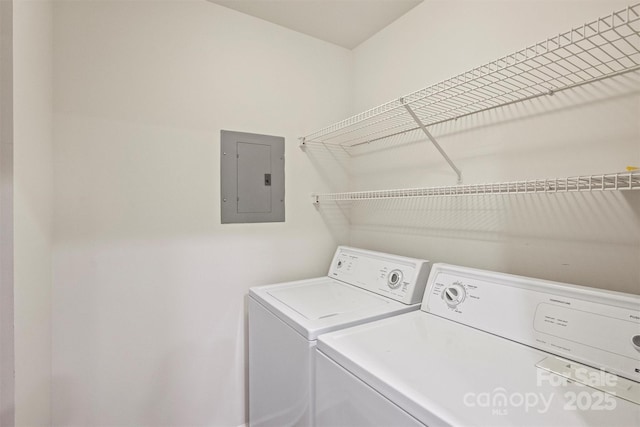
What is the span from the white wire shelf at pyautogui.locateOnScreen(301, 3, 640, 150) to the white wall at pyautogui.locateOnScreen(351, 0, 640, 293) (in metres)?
0.04

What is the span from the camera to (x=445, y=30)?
143 cm

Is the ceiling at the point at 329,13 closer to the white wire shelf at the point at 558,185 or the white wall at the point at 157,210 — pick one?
the white wall at the point at 157,210

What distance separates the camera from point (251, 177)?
168cm

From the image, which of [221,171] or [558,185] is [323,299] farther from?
[558,185]

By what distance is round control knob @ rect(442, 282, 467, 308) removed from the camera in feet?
3.72

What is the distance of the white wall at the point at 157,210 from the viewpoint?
1.28m

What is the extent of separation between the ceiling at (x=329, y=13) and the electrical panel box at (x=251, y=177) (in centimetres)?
69

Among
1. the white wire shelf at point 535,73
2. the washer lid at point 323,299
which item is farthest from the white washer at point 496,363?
the white wire shelf at point 535,73

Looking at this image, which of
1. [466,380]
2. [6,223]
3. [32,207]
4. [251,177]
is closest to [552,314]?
[466,380]

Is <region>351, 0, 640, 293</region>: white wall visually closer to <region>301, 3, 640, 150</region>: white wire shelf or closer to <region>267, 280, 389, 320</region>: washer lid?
<region>301, 3, 640, 150</region>: white wire shelf

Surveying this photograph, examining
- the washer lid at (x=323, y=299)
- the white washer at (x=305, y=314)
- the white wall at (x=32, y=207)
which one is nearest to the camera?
the white wall at (x=32, y=207)

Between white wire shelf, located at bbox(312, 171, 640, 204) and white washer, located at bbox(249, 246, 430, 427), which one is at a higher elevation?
white wire shelf, located at bbox(312, 171, 640, 204)

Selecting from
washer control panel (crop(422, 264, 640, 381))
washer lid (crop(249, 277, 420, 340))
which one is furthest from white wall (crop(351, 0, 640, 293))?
washer lid (crop(249, 277, 420, 340))

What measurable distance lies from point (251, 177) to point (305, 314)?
34.0 inches
